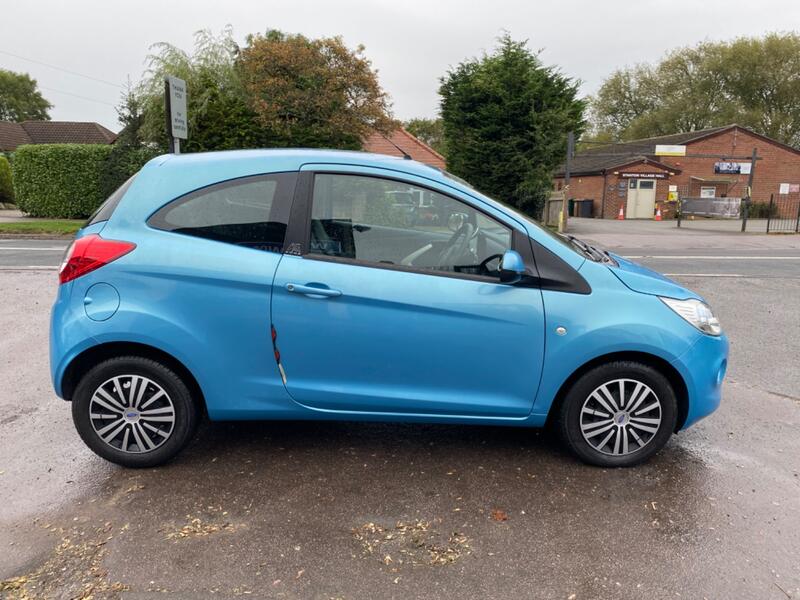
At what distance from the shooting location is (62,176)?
798 inches

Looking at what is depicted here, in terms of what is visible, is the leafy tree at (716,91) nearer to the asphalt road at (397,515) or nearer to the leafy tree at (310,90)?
the leafy tree at (310,90)

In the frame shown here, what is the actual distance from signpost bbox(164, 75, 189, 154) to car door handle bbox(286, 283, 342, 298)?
22.0ft

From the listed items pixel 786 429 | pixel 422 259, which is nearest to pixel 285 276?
pixel 422 259

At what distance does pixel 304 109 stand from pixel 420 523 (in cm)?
1730

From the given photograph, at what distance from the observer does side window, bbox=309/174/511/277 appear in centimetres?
325

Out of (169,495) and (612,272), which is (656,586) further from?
(169,495)

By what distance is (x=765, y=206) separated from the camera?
1597 inches

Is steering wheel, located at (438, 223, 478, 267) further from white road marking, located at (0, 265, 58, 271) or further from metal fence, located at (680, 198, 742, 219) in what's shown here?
metal fence, located at (680, 198, 742, 219)

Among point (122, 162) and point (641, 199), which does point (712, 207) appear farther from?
point (122, 162)

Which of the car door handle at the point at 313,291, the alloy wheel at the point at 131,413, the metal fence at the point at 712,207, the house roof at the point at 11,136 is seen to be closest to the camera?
the car door handle at the point at 313,291

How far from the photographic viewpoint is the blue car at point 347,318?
3131 millimetres

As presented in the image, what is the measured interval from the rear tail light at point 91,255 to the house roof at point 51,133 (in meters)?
51.1

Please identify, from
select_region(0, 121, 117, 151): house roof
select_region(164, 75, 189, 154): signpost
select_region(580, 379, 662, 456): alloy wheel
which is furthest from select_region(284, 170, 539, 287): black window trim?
select_region(0, 121, 117, 151): house roof

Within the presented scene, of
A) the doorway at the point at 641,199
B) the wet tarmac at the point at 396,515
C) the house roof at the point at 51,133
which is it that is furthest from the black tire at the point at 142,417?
the house roof at the point at 51,133
